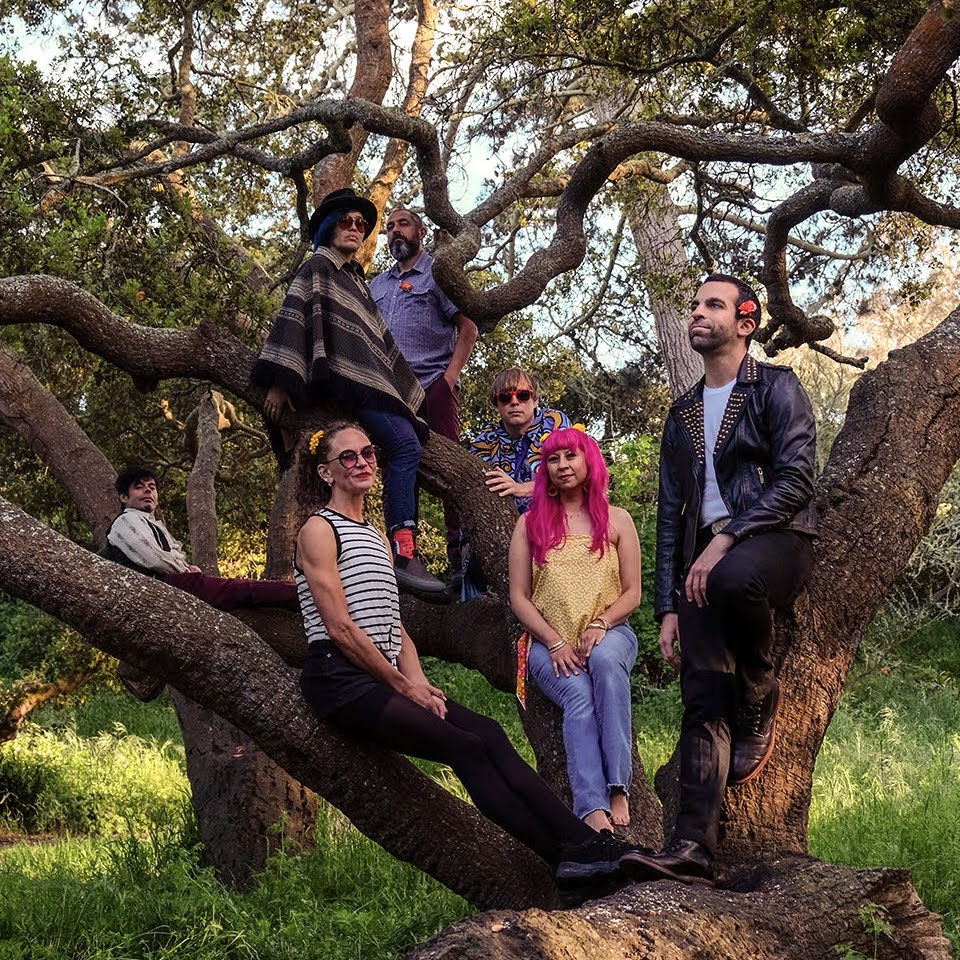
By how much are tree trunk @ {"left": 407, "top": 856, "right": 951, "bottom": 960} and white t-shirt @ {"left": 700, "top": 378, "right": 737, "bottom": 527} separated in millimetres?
1138

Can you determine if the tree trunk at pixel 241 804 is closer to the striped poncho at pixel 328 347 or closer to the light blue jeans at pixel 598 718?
the striped poncho at pixel 328 347

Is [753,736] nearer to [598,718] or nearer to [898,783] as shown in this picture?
[598,718]

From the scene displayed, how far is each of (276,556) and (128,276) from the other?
194 cm

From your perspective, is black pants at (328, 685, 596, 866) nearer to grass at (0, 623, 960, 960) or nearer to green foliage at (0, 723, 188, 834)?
grass at (0, 623, 960, 960)

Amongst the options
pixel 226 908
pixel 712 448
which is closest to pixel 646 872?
pixel 712 448

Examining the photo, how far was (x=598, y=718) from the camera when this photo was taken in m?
4.34

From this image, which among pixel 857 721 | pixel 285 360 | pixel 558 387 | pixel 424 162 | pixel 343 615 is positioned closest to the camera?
pixel 343 615

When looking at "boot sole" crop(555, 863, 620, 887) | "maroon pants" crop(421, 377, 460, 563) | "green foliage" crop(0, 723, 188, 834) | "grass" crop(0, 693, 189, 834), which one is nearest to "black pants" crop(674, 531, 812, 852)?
"boot sole" crop(555, 863, 620, 887)

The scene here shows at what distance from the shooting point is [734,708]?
4082mm

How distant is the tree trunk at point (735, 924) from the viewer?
292cm

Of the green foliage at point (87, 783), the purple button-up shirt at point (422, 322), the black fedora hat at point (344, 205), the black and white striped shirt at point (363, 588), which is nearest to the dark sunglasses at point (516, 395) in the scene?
the purple button-up shirt at point (422, 322)

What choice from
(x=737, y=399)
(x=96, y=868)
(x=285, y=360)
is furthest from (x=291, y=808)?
(x=737, y=399)

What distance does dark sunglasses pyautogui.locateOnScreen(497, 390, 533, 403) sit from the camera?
225 inches

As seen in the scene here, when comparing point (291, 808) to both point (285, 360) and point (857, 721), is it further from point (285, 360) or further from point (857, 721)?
point (857, 721)
